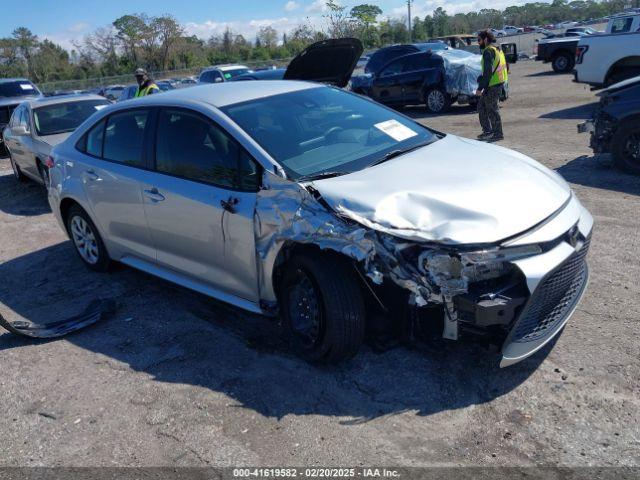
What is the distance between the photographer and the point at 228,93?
14.8 feet

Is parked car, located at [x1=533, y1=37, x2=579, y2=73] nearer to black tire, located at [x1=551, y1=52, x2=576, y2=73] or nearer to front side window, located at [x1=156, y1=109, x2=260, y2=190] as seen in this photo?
black tire, located at [x1=551, y1=52, x2=576, y2=73]

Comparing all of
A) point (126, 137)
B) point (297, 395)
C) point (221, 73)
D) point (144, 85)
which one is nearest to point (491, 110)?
point (144, 85)

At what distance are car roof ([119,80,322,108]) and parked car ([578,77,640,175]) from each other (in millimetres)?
4535

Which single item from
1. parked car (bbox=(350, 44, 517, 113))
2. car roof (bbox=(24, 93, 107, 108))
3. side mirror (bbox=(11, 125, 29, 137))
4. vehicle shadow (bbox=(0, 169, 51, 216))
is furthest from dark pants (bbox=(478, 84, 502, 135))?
side mirror (bbox=(11, 125, 29, 137))

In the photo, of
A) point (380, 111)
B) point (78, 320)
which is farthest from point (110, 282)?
point (380, 111)

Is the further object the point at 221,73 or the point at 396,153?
the point at 221,73

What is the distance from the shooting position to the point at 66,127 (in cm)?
963

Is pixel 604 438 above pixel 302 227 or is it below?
below

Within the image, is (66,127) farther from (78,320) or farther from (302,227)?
(302,227)

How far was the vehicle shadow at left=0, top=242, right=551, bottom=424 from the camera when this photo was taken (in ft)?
11.1

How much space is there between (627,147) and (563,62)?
17659 mm

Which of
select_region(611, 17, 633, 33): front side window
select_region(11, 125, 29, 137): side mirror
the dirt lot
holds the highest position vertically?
select_region(611, 17, 633, 33): front side window

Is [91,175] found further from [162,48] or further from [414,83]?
[162,48]

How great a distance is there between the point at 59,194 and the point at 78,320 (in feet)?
5.70
